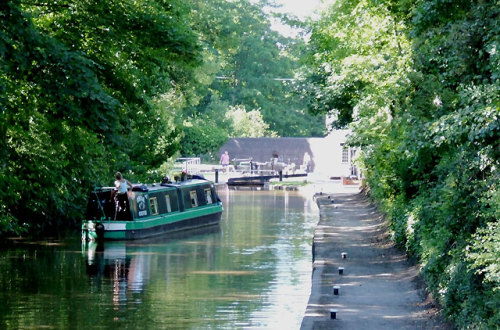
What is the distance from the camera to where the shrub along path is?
1352 centimetres

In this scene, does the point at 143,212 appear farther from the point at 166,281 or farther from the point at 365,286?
the point at 365,286

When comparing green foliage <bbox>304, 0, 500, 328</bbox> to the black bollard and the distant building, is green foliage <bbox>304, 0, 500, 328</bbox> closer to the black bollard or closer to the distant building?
the black bollard

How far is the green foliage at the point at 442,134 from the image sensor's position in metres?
11.4

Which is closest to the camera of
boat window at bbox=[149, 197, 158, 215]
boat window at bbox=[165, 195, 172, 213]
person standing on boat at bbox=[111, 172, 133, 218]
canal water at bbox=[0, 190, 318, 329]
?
canal water at bbox=[0, 190, 318, 329]

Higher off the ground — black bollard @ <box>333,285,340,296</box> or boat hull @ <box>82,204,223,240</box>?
boat hull @ <box>82,204,223,240</box>

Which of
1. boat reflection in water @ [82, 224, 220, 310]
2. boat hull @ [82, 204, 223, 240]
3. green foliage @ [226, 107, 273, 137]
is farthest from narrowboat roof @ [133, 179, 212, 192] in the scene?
green foliage @ [226, 107, 273, 137]

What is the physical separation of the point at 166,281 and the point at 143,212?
9.18 meters

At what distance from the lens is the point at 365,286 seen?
16703mm

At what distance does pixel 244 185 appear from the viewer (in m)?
57.5

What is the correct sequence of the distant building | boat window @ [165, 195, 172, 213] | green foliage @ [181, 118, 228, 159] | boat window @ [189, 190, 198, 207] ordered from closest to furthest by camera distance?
boat window @ [165, 195, 172, 213] → boat window @ [189, 190, 198, 207] → green foliage @ [181, 118, 228, 159] → the distant building

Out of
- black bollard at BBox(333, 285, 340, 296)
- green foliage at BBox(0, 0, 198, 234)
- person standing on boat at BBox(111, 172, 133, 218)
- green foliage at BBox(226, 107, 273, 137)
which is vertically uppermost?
green foliage at BBox(226, 107, 273, 137)

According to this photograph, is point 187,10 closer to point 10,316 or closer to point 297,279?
point 297,279

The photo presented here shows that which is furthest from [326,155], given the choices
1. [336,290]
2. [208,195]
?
[336,290]

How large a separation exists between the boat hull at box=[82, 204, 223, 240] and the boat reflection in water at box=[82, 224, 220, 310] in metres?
0.27
